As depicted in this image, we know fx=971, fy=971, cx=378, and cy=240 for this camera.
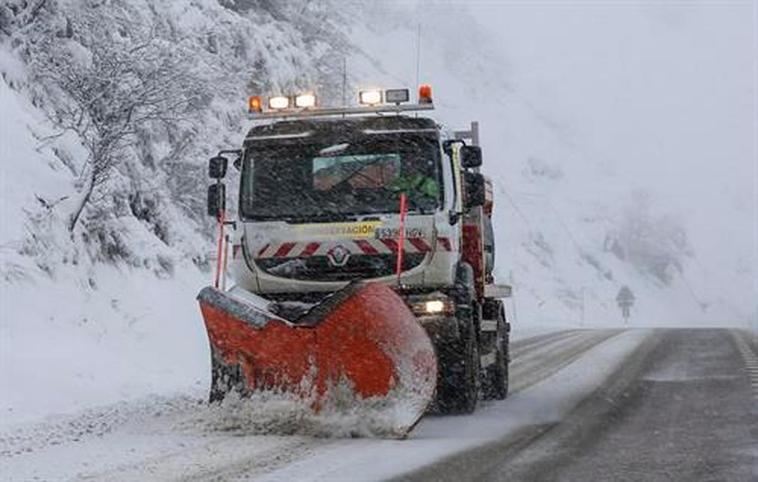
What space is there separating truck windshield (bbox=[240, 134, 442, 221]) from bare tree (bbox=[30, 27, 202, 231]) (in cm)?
475

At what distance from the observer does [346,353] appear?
692 centimetres

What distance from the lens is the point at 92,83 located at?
1277 cm

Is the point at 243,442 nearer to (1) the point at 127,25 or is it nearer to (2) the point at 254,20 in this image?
(1) the point at 127,25

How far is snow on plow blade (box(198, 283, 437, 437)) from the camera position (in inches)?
271

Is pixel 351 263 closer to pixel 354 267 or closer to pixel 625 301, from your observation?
pixel 354 267

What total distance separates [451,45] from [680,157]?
80.1 ft

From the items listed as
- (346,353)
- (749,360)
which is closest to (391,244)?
(346,353)

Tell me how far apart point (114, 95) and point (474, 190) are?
5.90 meters

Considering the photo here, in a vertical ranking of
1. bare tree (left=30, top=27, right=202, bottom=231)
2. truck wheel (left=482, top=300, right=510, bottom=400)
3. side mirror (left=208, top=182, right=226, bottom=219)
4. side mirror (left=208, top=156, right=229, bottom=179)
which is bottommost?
truck wheel (left=482, top=300, right=510, bottom=400)

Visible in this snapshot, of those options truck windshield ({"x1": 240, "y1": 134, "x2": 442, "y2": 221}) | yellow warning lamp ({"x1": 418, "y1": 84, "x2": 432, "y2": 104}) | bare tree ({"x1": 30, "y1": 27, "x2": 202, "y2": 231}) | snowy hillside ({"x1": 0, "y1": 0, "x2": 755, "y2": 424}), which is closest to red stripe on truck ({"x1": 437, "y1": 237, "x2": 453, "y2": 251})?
truck windshield ({"x1": 240, "y1": 134, "x2": 442, "y2": 221})

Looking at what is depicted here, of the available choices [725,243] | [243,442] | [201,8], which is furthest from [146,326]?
[725,243]

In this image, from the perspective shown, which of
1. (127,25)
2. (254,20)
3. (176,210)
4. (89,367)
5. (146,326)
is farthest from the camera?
(254,20)

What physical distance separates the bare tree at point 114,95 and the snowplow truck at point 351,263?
431 centimetres

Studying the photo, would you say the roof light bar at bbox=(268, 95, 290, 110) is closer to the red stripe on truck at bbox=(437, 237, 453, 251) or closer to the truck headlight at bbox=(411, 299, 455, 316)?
the red stripe on truck at bbox=(437, 237, 453, 251)
